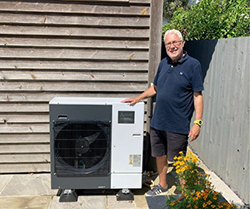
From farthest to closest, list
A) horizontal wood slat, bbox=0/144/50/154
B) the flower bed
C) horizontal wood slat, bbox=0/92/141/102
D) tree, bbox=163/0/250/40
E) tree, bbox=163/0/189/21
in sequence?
1. tree, bbox=163/0/189/21
2. tree, bbox=163/0/250/40
3. horizontal wood slat, bbox=0/144/50/154
4. horizontal wood slat, bbox=0/92/141/102
5. the flower bed

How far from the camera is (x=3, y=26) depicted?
3.11 meters

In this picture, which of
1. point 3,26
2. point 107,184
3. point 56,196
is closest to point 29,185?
point 56,196

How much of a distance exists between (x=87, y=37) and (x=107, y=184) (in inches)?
63.0

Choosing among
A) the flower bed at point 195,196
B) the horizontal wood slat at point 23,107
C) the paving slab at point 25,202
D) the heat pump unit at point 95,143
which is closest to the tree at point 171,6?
the horizontal wood slat at point 23,107

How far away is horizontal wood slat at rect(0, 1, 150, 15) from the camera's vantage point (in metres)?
3.07

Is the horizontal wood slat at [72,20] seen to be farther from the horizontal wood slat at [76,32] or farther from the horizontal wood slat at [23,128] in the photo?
the horizontal wood slat at [23,128]

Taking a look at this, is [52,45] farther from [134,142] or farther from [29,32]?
[134,142]

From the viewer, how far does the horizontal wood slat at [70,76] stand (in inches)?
127

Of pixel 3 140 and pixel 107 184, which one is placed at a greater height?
pixel 3 140

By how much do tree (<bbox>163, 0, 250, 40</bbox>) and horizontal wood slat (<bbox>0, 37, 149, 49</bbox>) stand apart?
2943 millimetres

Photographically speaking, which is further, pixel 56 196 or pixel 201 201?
pixel 56 196

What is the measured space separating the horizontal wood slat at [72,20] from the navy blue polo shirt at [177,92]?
0.71m

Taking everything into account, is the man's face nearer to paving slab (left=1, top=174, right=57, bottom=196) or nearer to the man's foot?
the man's foot

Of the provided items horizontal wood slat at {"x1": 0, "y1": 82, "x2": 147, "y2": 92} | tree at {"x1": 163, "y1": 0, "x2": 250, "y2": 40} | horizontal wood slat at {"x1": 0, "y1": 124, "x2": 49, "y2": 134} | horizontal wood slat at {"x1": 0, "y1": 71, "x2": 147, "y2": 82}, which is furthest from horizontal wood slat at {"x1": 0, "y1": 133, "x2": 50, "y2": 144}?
tree at {"x1": 163, "y1": 0, "x2": 250, "y2": 40}
